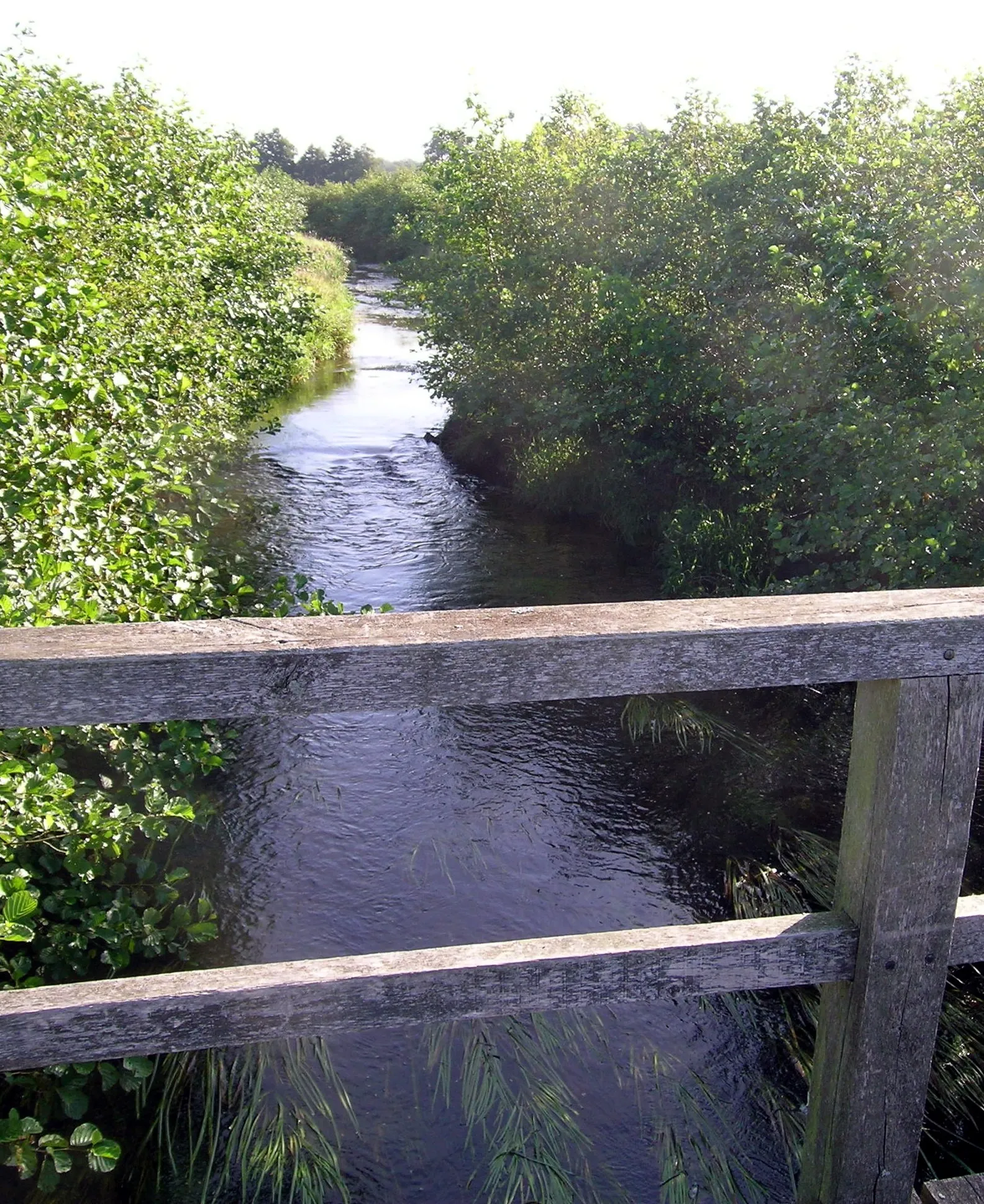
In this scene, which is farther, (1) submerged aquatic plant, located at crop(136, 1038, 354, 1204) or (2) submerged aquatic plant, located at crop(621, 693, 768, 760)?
(2) submerged aquatic plant, located at crop(621, 693, 768, 760)

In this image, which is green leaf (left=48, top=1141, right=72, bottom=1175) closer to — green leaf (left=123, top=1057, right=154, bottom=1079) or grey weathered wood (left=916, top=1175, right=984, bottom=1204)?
green leaf (left=123, top=1057, right=154, bottom=1079)

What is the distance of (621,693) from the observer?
1718mm

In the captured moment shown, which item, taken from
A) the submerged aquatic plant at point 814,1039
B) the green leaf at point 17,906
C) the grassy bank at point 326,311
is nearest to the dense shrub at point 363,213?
the grassy bank at point 326,311

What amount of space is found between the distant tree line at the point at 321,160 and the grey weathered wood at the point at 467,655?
98.5 m

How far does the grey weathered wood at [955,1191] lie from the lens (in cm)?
210

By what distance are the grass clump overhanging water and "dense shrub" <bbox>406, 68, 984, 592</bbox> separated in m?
3.69

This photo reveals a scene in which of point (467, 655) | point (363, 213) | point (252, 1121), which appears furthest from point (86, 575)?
point (363, 213)

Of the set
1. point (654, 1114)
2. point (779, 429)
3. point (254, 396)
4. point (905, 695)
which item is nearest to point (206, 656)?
point (905, 695)

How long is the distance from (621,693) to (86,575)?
3.55m

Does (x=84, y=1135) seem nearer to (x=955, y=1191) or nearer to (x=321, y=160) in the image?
(x=955, y=1191)

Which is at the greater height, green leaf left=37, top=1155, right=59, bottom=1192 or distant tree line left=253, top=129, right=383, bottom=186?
distant tree line left=253, top=129, right=383, bottom=186

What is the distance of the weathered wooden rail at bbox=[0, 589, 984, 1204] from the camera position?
63.1 inches

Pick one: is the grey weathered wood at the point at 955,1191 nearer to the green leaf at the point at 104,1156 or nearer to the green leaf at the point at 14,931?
the green leaf at the point at 104,1156

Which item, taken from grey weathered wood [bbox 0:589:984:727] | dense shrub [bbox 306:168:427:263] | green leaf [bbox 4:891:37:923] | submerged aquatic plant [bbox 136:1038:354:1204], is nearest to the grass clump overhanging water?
green leaf [bbox 4:891:37:923]
